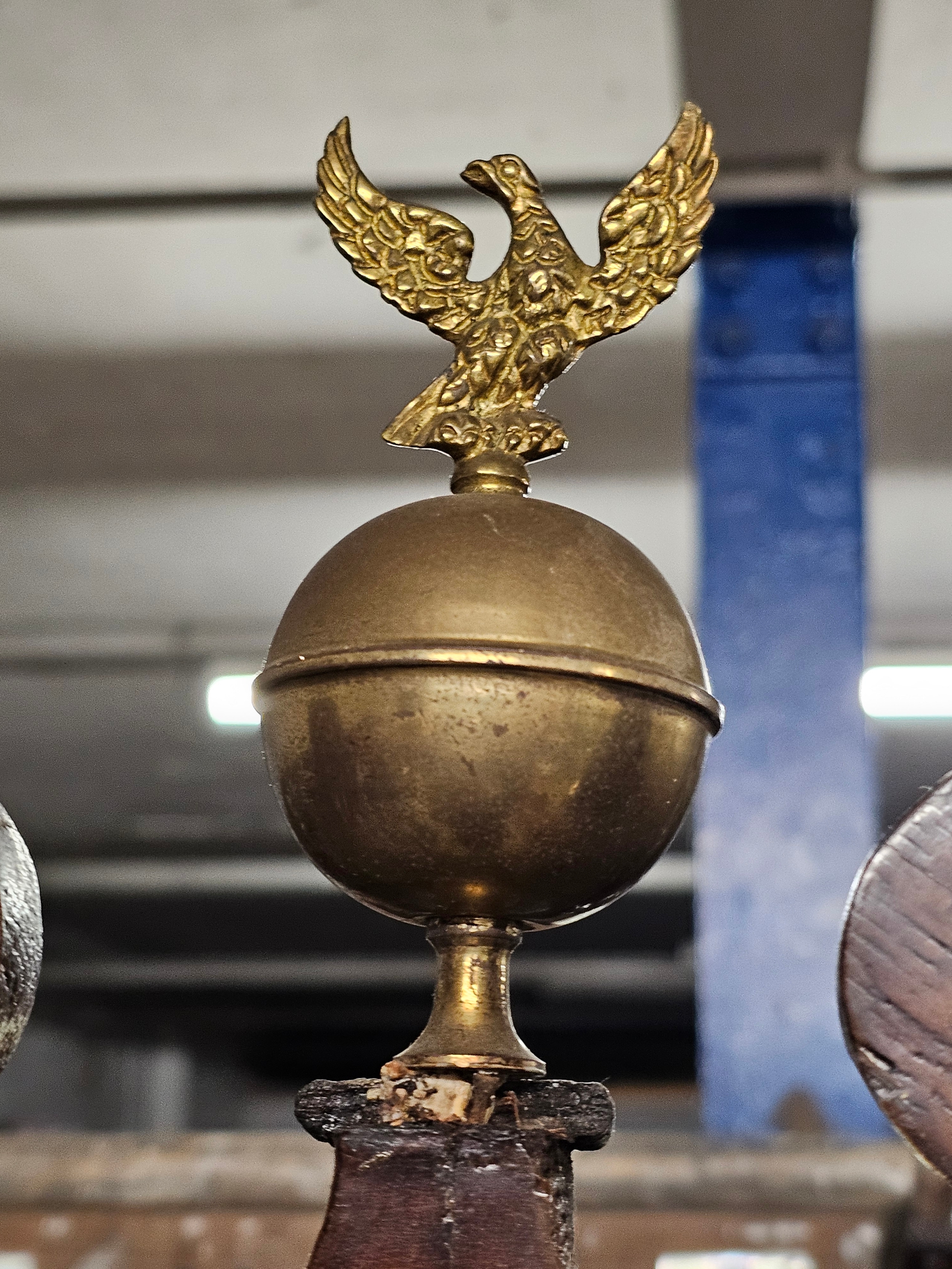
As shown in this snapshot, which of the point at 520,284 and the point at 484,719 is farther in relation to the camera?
the point at 520,284

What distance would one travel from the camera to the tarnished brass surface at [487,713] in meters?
0.61

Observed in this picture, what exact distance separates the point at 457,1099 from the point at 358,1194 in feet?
0.17

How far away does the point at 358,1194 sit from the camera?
1.99 feet

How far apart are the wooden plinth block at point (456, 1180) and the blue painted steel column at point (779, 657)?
2.08m

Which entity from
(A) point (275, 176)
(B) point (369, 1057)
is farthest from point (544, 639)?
(B) point (369, 1057)

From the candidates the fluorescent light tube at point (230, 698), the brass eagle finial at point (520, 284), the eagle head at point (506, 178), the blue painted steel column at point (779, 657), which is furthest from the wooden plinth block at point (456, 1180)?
the fluorescent light tube at point (230, 698)

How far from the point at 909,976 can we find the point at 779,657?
235 cm

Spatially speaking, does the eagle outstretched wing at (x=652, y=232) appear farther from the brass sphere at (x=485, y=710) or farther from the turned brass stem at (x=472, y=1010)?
the turned brass stem at (x=472, y=1010)

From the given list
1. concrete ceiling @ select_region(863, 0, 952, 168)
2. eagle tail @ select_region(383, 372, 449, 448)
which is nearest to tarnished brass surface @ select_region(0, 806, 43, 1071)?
eagle tail @ select_region(383, 372, 449, 448)

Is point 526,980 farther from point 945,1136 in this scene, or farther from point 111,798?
point 945,1136

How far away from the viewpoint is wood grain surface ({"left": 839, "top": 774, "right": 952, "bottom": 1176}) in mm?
550

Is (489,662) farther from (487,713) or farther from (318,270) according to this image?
(318,270)

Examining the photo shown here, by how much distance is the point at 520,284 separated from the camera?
718mm

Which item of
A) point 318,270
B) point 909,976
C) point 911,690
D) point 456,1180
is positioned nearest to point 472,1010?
point 456,1180
